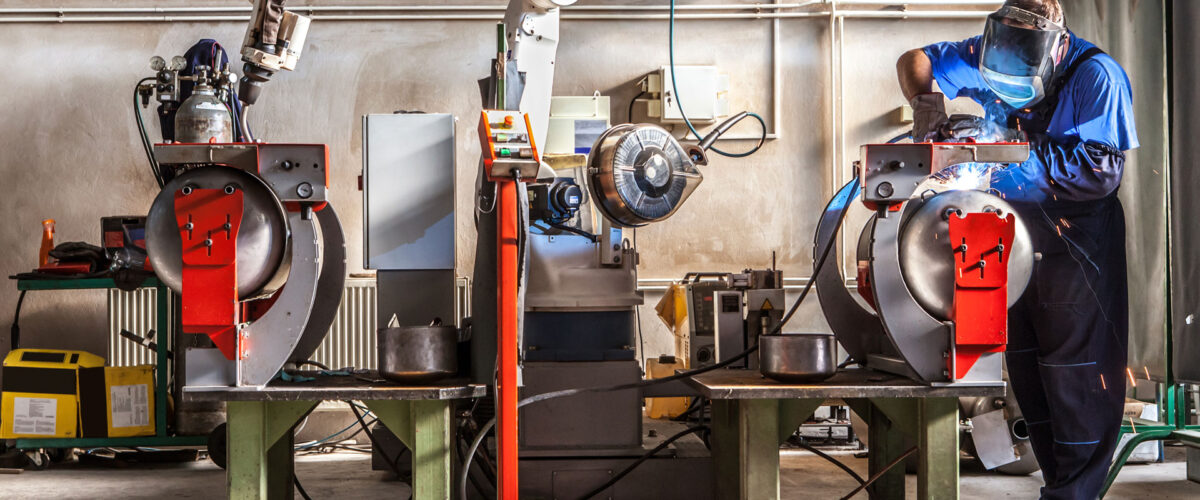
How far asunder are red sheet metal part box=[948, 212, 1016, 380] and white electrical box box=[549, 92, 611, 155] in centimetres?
172

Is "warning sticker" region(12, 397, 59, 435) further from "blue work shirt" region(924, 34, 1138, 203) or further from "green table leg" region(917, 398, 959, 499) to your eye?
"blue work shirt" region(924, 34, 1138, 203)

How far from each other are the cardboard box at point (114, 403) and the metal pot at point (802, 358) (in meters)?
2.91

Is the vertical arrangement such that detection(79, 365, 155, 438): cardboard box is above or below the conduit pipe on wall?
below

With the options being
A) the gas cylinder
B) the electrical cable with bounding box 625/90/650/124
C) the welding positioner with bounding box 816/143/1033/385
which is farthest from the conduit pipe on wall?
the welding positioner with bounding box 816/143/1033/385

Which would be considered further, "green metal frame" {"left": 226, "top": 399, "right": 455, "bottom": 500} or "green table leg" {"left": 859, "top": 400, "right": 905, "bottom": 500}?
"green table leg" {"left": 859, "top": 400, "right": 905, "bottom": 500}

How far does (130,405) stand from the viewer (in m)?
3.89

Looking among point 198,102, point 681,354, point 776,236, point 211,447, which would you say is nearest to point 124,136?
point 198,102

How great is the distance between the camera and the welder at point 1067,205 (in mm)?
2547

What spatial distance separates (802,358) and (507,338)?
687 mm

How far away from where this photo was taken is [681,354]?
4285 mm

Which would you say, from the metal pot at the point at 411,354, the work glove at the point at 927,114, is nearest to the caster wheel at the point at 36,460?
the metal pot at the point at 411,354

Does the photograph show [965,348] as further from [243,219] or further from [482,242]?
[243,219]

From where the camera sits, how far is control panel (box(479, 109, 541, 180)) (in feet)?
6.72

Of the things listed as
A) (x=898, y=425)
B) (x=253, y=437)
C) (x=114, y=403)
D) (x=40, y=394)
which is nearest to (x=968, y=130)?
(x=898, y=425)
